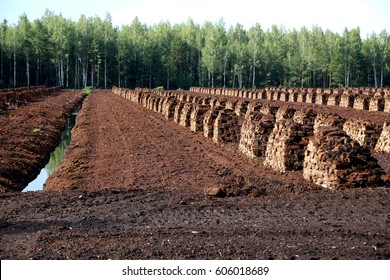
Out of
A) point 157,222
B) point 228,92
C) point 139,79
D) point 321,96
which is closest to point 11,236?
point 157,222

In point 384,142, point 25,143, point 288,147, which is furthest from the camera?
point 25,143

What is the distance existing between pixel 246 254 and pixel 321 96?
1664 inches

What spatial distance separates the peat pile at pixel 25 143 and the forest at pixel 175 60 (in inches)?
2426

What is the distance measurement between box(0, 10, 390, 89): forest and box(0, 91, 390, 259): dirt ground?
269ft

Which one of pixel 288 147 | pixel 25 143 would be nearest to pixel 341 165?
pixel 288 147

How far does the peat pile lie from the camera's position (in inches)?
669

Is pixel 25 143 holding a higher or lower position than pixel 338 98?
lower

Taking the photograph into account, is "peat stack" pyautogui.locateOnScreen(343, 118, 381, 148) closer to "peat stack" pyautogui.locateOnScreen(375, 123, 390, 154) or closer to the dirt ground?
A: "peat stack" pyautogui.locateOnScreen(375, 123, 390, 154)

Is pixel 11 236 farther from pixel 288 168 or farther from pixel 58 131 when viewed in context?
pixel 58 131

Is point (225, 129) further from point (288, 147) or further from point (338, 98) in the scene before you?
point (338, 98)

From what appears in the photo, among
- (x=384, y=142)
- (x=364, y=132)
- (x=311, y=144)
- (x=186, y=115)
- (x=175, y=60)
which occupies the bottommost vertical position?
(x=384, y=142)

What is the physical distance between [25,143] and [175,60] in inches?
3431

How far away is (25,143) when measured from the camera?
2267 centimetres

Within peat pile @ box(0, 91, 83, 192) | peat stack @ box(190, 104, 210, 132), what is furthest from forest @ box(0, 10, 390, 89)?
peat stack @ box(190, 104, 210, 132)
